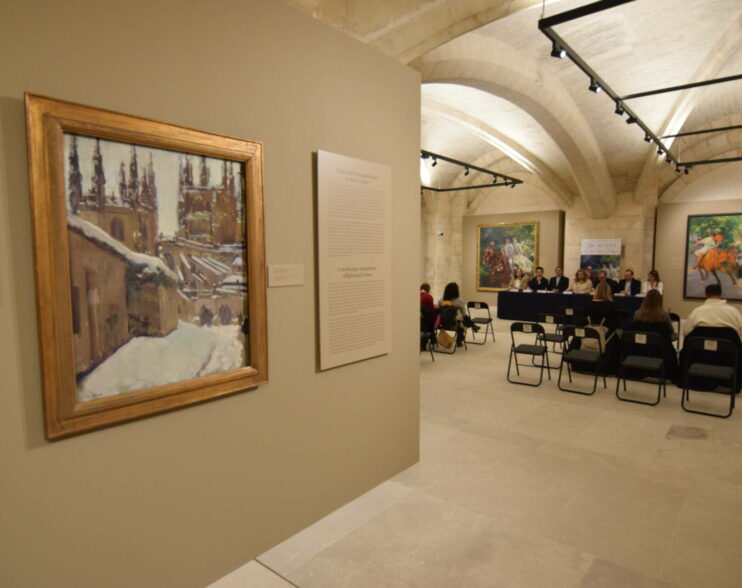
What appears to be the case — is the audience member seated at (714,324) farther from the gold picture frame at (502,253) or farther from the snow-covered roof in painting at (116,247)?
the gold picture frame at (502,253)

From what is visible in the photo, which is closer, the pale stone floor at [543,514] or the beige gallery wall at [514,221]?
the pale stone floor at [543,514]

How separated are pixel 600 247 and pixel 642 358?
8196 millimetres

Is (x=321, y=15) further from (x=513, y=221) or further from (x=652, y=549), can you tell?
(x=513, y=221)

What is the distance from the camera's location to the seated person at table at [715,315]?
5.11 metres

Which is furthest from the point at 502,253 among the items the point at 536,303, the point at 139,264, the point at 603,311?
the point at 139,264

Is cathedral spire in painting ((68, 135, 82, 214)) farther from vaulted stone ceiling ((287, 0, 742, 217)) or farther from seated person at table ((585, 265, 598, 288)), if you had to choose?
seated person at table ((585, 265, 598, 288))

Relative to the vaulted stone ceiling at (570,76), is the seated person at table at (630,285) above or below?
below

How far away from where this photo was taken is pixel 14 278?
5.36 feet

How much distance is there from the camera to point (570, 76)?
755 centimetres

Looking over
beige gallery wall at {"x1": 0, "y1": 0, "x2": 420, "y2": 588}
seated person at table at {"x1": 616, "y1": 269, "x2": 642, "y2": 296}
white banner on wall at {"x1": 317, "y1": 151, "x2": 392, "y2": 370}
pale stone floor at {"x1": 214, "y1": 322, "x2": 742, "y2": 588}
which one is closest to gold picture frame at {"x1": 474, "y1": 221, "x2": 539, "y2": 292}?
seated person at table at {"x1": 616, "y1": 269, "x2": 642, "y2": 296}

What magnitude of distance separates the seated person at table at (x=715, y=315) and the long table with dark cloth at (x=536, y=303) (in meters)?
4.54

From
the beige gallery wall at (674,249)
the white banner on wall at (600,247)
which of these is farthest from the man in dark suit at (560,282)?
the beige gallery wall at (674,249)

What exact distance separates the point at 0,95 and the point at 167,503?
172 cm

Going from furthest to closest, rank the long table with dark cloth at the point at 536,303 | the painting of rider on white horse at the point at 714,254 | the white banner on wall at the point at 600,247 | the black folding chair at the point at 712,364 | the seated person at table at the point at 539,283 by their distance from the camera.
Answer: the white banner on wall at the point at 600,247, the seated person at table at the point at 539,283, the painting of rider on white horse at the point at 714,254, the long table with dark cloth at the point at 536,303, the black folding chair at the point at 712,364
